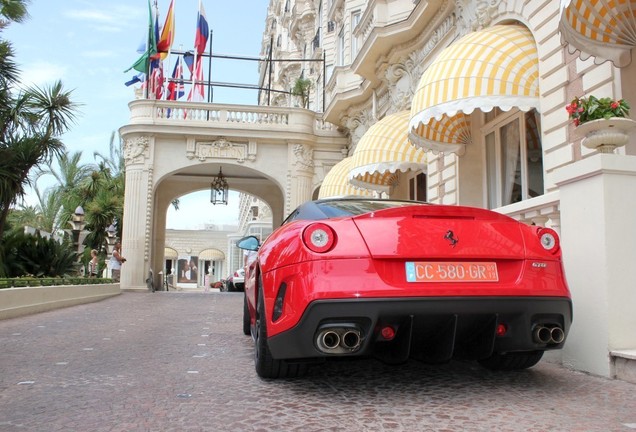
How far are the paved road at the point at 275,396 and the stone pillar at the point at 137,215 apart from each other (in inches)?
624

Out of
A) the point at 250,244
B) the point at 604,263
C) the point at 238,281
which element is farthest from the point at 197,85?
the point at 604,263

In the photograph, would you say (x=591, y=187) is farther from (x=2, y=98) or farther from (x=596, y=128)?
(x=2, y=98)

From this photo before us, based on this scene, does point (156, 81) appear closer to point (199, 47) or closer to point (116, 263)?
point (199, 47)

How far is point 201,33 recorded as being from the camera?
2694 centimetres

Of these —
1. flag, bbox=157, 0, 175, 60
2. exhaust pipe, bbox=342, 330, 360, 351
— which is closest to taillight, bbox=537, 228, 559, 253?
exhaust pipe, bbox=342, 330, 360, 351

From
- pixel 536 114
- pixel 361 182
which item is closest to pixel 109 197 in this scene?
pixel 361 182

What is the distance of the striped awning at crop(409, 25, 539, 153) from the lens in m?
7.43

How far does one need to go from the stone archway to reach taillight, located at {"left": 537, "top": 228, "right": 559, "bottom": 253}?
18.3m

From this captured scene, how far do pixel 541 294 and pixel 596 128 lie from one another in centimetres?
177

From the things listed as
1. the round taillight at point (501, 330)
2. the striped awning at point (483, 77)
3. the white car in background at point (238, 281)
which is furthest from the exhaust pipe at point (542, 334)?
the white car in background at point (238, 281)

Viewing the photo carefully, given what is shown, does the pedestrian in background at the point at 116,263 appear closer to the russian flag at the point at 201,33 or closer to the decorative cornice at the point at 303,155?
the decorative cornice at the point at 303,155

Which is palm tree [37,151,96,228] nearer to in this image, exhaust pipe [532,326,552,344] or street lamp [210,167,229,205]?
street lamp [210,167,229,205]

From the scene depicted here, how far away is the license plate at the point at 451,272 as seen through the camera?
325 centimetres

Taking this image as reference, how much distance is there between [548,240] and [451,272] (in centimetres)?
83
